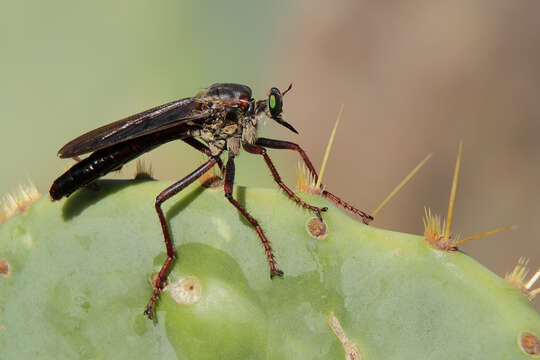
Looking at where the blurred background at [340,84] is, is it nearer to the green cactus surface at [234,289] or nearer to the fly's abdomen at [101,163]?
the fly's abdomen at [101,163]

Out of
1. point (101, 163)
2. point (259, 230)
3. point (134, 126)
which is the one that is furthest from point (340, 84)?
point (259, 230)

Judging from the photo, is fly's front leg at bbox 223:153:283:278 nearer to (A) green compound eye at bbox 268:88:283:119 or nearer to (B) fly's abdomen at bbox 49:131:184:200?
(B) fly's abdomen at bbox 49:131:184:200

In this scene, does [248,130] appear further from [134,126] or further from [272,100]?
[134,126]

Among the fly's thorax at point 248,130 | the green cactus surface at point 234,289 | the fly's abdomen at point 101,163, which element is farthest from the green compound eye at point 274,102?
the green cactus surface at point 234,289

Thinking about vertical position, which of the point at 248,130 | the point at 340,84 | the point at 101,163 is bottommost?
the point at 340,84

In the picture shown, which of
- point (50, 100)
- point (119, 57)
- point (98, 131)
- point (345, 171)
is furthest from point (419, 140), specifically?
point (98, 131)

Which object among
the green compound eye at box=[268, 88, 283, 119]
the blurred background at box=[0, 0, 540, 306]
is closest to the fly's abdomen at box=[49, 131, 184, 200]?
the green compound eye at box=[268, 88, 283, 119]

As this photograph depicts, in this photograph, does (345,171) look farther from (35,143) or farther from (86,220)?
(86,220)
